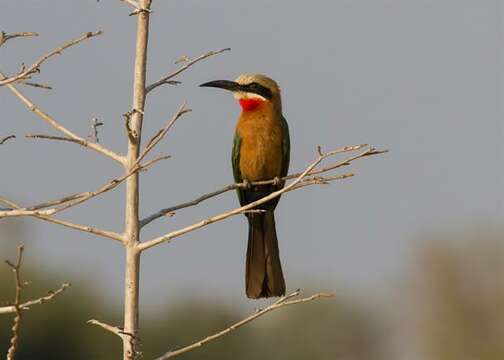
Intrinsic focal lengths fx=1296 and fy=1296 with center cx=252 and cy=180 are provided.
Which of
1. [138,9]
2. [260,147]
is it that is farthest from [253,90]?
[138,9]

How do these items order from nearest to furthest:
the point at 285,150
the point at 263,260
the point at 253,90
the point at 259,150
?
the point at 263,260, the point at 259,150, the point at 285,150, the point at 253,90

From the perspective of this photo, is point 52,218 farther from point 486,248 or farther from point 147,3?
point 486,248

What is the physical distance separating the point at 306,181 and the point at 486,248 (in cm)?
4234

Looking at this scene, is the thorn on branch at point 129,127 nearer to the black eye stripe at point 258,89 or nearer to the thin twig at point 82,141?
the thin twig at point 82,141

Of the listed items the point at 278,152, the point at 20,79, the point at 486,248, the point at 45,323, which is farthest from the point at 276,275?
the point at 486,248

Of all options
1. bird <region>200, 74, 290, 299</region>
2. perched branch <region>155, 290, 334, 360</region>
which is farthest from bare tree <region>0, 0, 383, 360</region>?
bird <region>200, 74, 290, 299</region>

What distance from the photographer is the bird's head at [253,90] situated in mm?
8602

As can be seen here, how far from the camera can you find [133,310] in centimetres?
530

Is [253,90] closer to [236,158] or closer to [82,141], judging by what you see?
[236,158]

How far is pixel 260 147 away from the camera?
8391 mm

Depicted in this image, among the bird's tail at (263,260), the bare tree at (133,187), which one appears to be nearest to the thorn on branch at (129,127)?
the bare tree at (133,187)

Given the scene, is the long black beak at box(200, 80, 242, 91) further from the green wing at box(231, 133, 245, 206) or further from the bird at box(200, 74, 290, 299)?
the green wing at box(231, 133, 245, 206)

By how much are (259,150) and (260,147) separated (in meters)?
0.02

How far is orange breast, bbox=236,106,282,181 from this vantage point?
8391 mm
